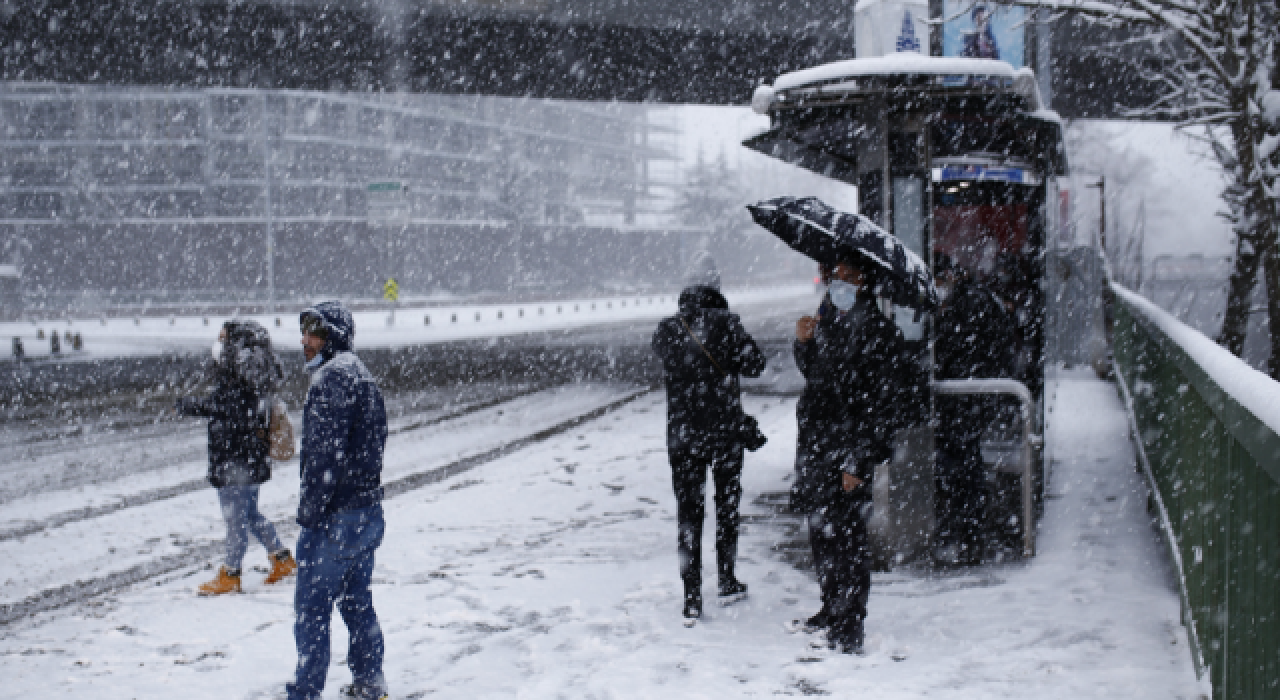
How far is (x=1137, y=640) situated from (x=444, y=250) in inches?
2488

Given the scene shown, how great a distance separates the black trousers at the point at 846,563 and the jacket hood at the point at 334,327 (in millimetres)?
2363

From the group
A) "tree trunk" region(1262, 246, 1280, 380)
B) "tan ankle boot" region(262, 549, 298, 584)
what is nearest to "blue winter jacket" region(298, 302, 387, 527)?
"tan ankle boot" region(262, 549, 298, 584)

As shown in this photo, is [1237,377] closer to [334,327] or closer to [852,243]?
[852,243]

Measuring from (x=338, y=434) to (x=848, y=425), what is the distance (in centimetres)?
231

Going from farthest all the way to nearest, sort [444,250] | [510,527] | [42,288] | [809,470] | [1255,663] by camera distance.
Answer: [444,250] < [42,288] < [510,527] < [809,470] < [1255,663]

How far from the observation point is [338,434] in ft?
14.1

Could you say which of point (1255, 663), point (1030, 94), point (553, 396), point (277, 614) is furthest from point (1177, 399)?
point (553, 396)

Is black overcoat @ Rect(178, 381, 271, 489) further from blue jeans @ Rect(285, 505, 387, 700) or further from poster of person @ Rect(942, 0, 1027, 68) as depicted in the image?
poster of person @ Rect(942, 0, 1027, 68)

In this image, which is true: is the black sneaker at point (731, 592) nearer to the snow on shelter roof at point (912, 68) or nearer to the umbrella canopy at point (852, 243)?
the umbrella canopy at point (852, 243)

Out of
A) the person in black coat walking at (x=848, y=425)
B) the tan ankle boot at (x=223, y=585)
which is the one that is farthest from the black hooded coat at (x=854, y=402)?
the tan ankle boot at (x=223, y=585)

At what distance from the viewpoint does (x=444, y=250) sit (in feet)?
217

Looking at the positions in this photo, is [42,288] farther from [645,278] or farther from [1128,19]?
[1128,19]

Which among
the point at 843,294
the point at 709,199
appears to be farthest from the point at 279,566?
the point at 709,199

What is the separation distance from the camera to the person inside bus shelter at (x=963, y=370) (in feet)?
22.9
